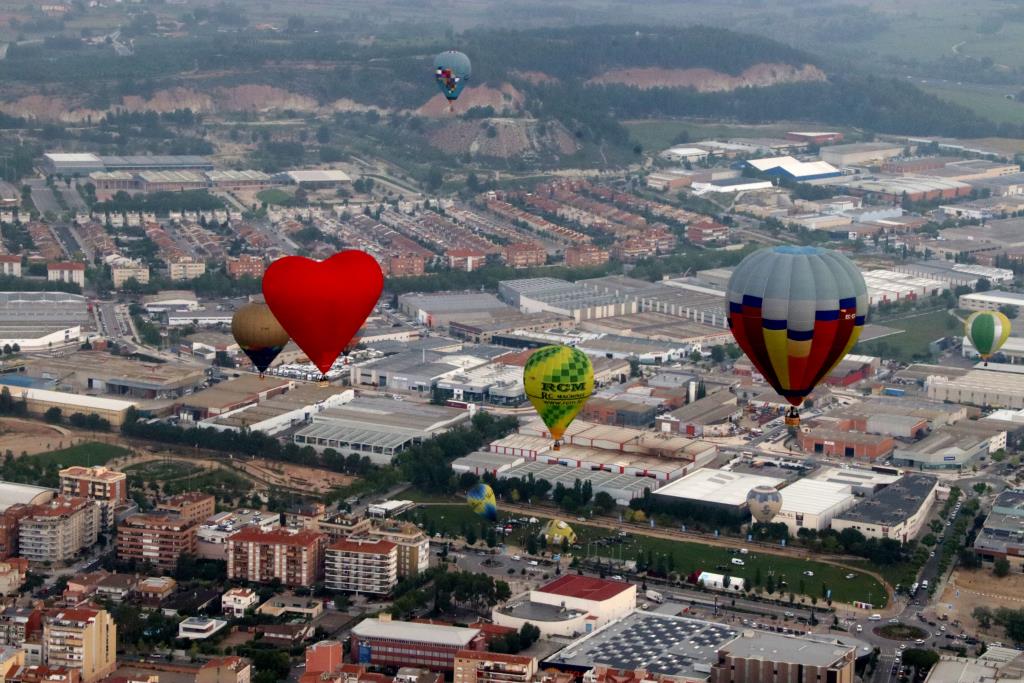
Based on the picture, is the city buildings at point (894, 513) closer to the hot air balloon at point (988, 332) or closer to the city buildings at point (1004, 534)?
the city buildings at point (1004, 534)

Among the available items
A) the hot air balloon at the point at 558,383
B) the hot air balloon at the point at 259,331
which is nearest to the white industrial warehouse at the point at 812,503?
the hot air balloon at the point at 558,383

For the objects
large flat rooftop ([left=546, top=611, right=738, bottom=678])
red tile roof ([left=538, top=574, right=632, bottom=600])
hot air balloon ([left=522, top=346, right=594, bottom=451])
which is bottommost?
large flat rooftop ([left=546, top=611, right=738, bottom=678])

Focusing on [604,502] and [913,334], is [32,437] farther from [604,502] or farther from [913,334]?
[913,334]

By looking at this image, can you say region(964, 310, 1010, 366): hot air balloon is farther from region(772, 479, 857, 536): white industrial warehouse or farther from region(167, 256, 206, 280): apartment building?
region(167, 256, 206, 280): apartment building

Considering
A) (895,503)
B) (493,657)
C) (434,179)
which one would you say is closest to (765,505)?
(895,503)

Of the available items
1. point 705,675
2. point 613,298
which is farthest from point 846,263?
point 613,298

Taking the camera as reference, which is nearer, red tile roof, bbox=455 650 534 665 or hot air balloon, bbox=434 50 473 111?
red tile roof, bbox=455 650 534 665

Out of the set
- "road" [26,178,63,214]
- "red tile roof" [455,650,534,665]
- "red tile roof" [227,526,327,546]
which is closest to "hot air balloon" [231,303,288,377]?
"red tile roof" [227,526,327,546]
